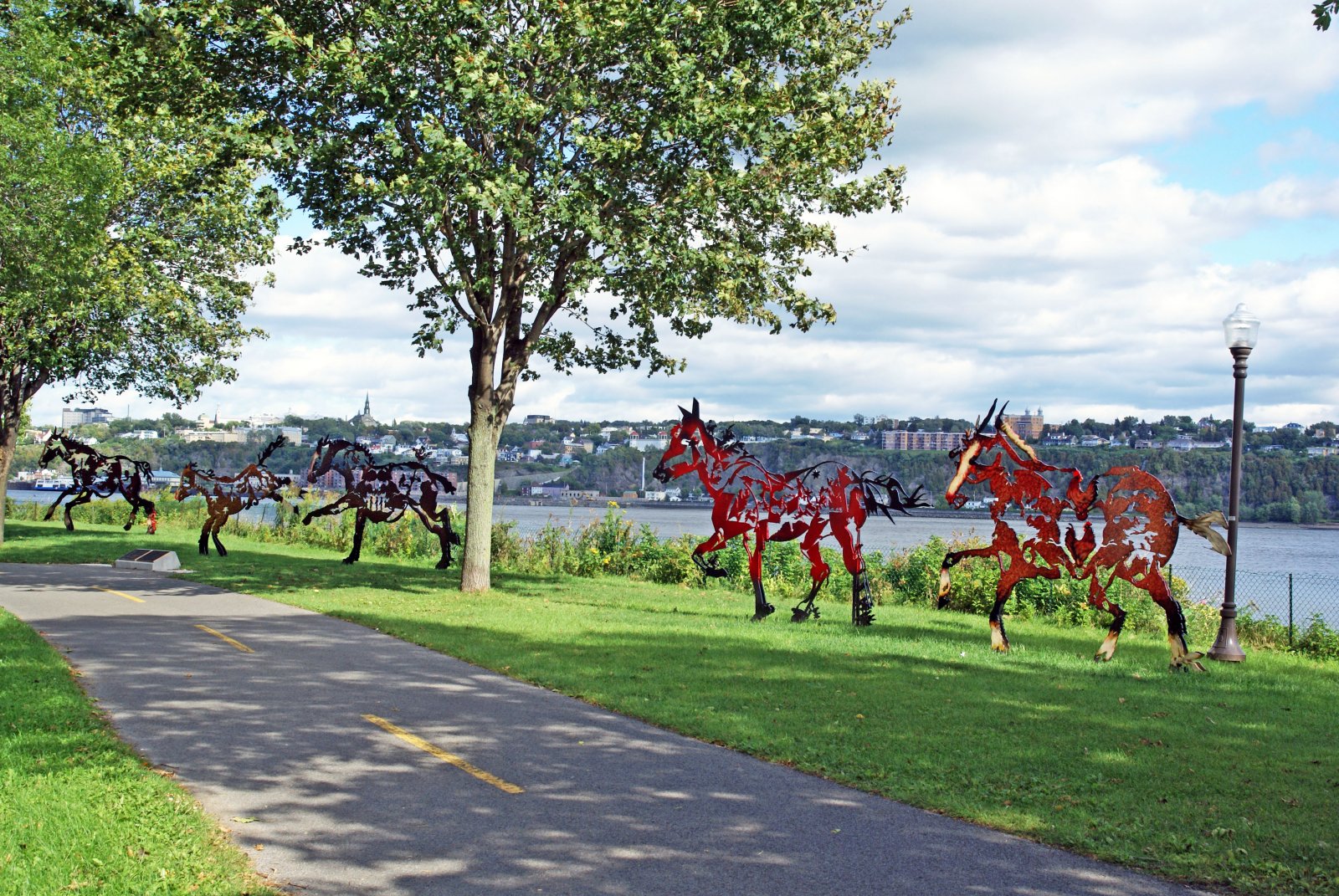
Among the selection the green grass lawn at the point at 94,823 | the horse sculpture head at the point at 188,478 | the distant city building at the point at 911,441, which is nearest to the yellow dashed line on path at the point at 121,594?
the horse sculpture head at the point at 188,478

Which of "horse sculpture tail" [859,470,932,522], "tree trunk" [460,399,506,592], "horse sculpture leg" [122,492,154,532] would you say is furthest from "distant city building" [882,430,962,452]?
"horse sculpture tail" [859,470,932,522]

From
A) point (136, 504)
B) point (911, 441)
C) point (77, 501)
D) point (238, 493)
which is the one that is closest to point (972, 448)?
point (238, 493)

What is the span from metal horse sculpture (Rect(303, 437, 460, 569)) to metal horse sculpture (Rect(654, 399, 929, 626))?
7.86 metres

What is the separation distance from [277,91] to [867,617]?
1276cm

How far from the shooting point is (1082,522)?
13.8 meters

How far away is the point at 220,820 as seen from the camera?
20.6ft

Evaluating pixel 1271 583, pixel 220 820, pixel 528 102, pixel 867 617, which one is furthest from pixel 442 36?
pixel 1271 583

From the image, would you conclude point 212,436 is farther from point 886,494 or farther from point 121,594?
point 886,494

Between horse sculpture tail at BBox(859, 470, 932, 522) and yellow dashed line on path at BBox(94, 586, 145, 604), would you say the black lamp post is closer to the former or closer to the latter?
horse sculpture tail at BBox(859, 470, 932, 522)

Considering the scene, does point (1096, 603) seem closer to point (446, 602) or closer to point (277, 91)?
point (446, 602)

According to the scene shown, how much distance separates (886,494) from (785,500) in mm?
1499

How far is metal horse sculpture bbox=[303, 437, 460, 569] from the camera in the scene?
2342cm

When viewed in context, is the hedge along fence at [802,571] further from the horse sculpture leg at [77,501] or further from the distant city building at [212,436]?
the distant city building at [212,436]

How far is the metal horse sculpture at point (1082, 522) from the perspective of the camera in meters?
12.9
